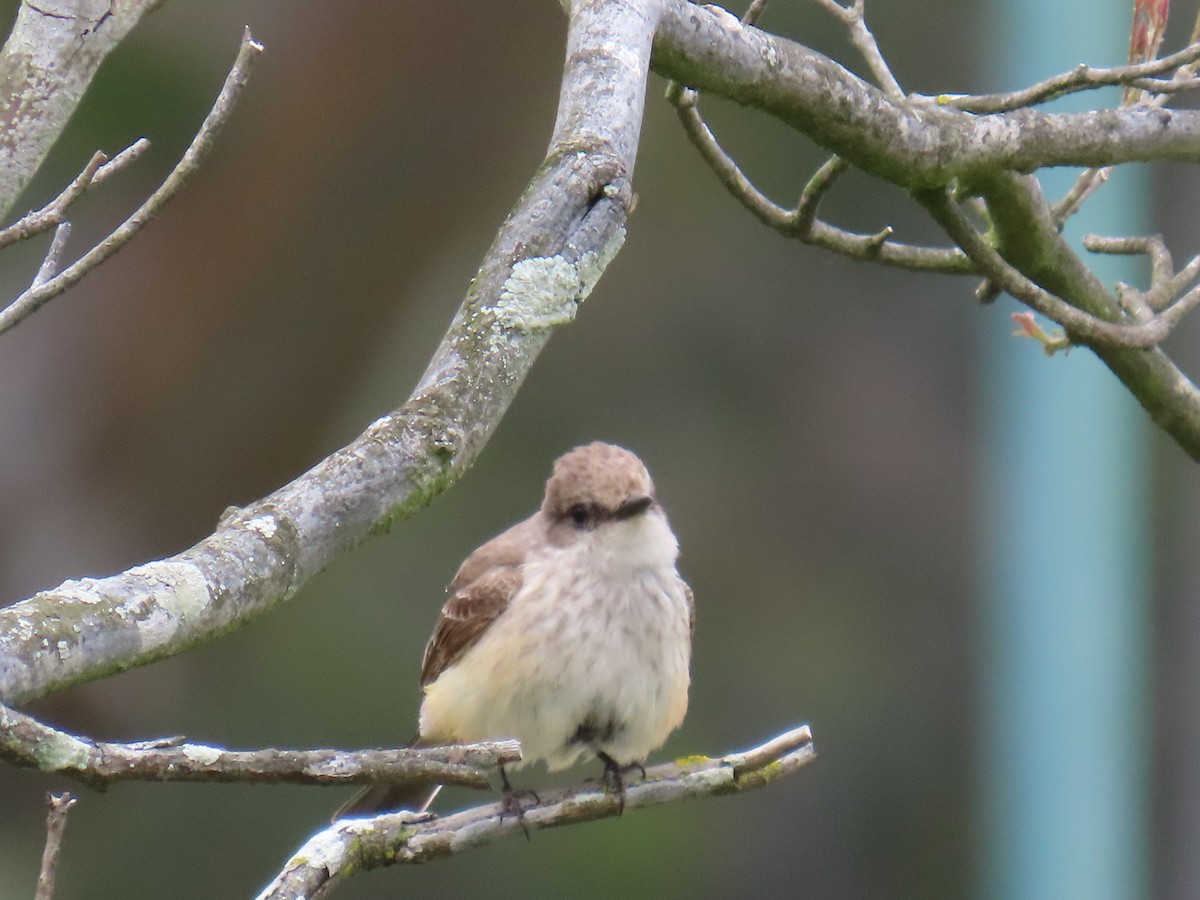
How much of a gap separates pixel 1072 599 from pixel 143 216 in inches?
183

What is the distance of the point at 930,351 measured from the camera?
6398mm

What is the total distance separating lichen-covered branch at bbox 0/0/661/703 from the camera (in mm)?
1322

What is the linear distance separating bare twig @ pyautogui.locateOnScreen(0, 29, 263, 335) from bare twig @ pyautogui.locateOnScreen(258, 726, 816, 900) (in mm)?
889

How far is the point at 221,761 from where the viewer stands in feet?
4.55

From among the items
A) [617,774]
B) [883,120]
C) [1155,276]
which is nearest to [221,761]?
[883,120]

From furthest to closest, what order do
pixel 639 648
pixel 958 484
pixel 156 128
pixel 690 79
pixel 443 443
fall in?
pixel 958 484 < pixel 156 128 < pixel 639 648 < pixel 690 79 < pixel 443 443

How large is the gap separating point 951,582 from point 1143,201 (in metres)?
1.74

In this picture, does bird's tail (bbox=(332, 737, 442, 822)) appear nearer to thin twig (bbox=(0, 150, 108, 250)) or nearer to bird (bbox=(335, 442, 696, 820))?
bird (bbox=(335, 442, 696, 820))

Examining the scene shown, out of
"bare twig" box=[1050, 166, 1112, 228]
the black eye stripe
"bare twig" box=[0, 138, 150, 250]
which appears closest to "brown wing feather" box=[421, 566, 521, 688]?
the black eye stripe

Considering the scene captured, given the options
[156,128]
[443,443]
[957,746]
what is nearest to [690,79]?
[443,443]

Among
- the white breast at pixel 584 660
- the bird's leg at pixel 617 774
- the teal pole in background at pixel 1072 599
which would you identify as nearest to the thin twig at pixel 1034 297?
the white breast at pixel 584 660

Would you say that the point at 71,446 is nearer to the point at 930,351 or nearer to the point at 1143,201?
the point at 930,351

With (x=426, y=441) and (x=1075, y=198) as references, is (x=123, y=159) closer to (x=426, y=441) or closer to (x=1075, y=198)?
(x=426, y=441)

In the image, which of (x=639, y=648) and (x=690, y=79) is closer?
(x=690, y=79)
